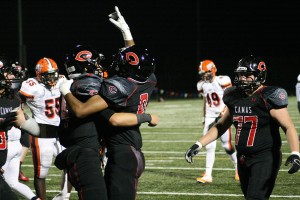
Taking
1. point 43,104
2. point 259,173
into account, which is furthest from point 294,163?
point 43,104

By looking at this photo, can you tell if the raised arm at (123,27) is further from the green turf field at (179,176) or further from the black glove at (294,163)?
the green turf field at (179,176)

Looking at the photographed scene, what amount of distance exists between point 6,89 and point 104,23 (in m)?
29.2

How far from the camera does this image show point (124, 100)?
174 inches

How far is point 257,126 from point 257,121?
0.15 feet

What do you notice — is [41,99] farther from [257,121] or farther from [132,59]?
[257,121]

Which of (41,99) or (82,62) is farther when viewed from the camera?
(41,99)

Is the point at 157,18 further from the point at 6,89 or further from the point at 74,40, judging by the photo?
the point at 6,89

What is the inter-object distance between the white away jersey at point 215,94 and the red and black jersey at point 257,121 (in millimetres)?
4023

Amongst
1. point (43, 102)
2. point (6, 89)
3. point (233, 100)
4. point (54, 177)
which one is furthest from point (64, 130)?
point (54, 177)

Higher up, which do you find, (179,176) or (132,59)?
(132,59)

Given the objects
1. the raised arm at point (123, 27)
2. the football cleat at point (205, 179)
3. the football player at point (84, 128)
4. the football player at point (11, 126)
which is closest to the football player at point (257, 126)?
the football player at point (84, 128)

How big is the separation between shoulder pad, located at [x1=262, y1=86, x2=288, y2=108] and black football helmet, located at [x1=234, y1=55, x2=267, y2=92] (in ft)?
0.45

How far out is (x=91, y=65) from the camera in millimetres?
4613

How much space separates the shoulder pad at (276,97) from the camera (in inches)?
190
